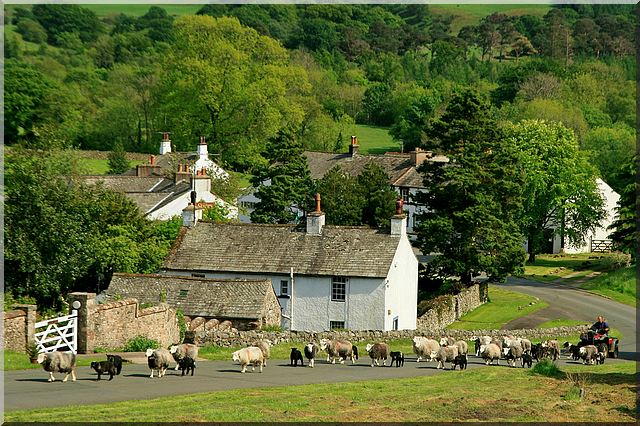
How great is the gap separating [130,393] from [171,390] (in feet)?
4.86

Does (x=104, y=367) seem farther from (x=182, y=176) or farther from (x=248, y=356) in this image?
(x=182, y=176)

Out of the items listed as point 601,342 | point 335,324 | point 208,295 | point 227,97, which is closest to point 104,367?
point 208,295

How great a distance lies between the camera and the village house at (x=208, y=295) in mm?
61312

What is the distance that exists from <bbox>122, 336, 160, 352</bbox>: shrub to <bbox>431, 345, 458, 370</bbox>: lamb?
1069cm

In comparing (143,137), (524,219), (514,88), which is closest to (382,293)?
(524,219)

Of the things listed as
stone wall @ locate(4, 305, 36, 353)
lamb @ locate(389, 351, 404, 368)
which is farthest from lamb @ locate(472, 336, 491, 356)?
stone wall @ locate(4, 305, 36, 353)

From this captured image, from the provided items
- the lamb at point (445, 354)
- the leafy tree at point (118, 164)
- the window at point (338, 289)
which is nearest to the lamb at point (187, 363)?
the lamb at point (445, 354)

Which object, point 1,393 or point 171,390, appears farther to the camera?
point 171,390

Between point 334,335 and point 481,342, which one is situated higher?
point 334,335

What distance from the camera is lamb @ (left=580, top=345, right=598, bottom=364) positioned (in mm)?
52688

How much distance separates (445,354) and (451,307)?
26.5m

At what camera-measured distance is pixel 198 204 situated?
77688 mm

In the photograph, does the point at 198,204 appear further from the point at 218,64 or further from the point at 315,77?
the point at 315,77

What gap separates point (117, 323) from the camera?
50.1 metres
